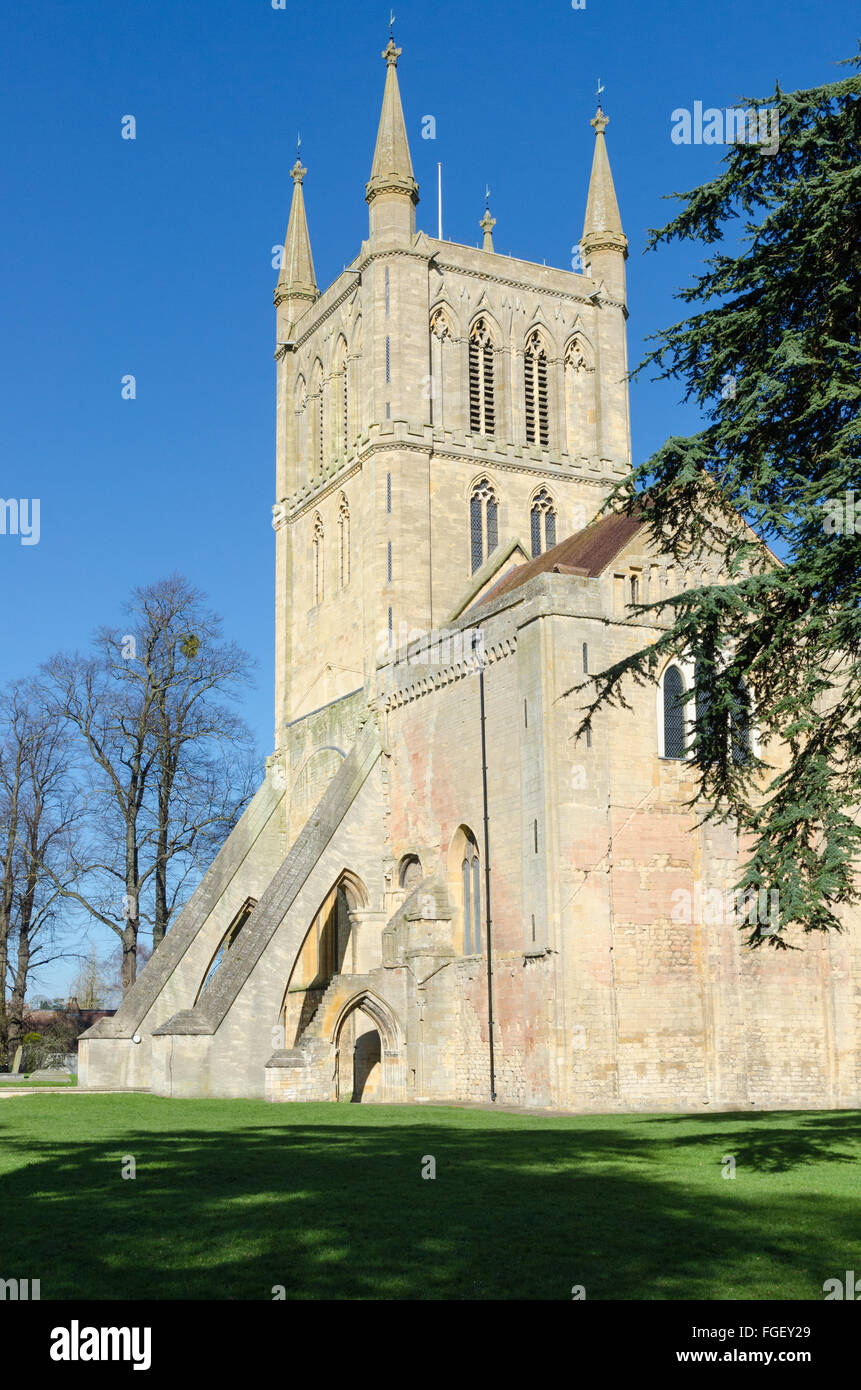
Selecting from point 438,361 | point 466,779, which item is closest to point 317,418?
point 438,361

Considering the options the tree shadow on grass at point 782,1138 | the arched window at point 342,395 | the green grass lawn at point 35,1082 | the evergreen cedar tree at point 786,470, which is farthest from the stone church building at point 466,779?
the evergreen cedar tree at point 786,470

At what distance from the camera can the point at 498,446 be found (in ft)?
131

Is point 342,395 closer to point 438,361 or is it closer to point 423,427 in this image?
point 438,361

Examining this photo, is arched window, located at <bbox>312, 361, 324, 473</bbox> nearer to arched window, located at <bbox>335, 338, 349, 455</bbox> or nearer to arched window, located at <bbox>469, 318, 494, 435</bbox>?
arched window, located at <bbox>335, 338, 349, 455</bbox>

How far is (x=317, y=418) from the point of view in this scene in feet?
144

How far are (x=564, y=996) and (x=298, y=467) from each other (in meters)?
23.9

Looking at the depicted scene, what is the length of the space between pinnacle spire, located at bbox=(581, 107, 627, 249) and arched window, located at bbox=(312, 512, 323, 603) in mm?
12709

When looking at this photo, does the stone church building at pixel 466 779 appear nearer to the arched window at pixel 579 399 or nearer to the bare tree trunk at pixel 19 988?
the arched window at pixel 579 399

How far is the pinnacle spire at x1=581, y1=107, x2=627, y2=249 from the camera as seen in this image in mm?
43312

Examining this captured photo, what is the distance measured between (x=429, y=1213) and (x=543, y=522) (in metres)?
31.0

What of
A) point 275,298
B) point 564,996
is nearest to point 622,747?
point 564,996

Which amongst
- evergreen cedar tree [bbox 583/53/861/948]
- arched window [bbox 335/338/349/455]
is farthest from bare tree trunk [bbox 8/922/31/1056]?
evergreen cedar tree [bbox 583/53/861/948]

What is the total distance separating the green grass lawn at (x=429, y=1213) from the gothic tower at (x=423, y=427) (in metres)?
21.0
